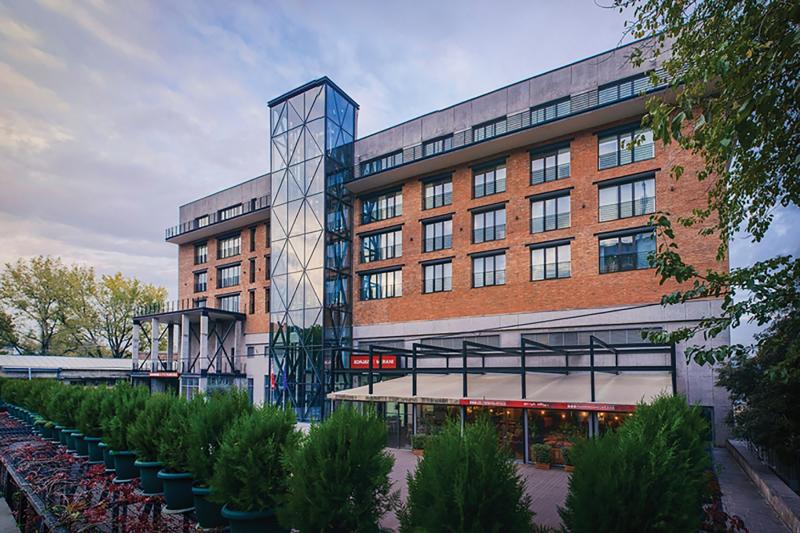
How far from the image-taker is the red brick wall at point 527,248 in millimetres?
23906

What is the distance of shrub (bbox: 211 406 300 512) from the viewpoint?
6.98m

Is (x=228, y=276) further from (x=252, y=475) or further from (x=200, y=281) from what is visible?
(x=252, y=475)

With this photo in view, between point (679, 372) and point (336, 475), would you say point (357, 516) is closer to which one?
point (336, 475)

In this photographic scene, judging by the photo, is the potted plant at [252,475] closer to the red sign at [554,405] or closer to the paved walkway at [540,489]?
the paved walkway at [540,489]

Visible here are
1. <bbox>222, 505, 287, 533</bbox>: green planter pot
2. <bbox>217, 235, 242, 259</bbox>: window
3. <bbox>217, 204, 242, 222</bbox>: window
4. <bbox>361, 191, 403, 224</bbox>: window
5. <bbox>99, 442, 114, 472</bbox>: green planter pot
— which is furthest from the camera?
Result: <bbox>217, 204, 242, 222</bbox>: window

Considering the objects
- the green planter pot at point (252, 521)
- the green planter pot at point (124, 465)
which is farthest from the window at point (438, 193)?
the green planter pot at point (252, 521)

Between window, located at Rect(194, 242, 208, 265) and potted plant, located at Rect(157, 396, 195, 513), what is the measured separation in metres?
41.5

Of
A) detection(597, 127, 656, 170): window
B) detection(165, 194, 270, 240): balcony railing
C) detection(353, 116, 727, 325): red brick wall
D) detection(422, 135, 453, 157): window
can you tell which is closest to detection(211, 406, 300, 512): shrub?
detection(353, 116, 727, 325): red brick wall

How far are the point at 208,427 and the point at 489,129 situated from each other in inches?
1046

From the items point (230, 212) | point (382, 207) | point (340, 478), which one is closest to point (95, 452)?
point (340, 478)

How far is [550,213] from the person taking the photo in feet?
90.8

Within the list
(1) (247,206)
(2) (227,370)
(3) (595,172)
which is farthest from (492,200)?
(2) (227,370)

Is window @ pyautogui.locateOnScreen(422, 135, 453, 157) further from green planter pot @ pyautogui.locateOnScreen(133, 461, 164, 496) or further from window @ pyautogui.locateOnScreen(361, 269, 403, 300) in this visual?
green planter pot @ pyautogui.locateOnScreen(133, 461, 164, 496)

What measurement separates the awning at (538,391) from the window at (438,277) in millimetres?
7484
